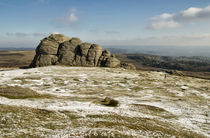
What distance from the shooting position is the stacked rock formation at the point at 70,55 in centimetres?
10588

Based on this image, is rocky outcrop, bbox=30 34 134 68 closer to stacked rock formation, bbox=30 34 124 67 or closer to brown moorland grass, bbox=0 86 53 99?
stacked rock formation, bbox=30 34 124 67

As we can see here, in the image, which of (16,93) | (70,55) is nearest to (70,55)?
(70,55)

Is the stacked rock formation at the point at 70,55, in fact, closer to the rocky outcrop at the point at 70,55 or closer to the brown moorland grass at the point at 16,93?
the rocky outcrop at the point at 70,55

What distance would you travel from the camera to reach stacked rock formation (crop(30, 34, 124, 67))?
347ft

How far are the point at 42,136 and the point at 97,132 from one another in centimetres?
694

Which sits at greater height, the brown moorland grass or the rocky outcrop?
the rocky outcrop

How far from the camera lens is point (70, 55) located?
108125mm

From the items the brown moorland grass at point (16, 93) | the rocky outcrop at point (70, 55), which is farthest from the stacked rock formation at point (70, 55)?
the brown moorland grass at point (16, 93)

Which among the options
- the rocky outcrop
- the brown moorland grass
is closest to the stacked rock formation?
the rocky outcrop

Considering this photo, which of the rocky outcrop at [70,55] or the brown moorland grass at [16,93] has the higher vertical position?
the rocky outcrop at [70,55]

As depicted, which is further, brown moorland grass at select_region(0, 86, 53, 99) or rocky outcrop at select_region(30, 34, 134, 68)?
rocky outcrop at select_region(30, 34, 134, 68)

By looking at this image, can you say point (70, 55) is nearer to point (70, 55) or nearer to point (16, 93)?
point (70, 55)

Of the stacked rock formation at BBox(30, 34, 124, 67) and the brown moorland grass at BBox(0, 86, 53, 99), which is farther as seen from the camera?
the stacked rock formation at BBox(30, 34, 124, 67)

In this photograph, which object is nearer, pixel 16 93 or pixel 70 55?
pixel 16 93
